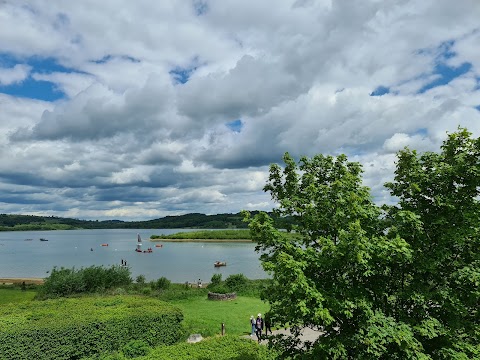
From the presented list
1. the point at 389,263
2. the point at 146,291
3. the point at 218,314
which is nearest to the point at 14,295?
the point at 146,291

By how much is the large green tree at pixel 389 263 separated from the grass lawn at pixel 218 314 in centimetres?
1691

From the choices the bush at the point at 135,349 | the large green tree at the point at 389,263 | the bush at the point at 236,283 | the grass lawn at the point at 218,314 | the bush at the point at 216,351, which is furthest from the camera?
the bush at the point at 236,283

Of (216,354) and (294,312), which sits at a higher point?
(294,312)

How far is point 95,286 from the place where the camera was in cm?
4200

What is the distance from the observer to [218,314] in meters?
33.1

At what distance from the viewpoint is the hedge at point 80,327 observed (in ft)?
62.9

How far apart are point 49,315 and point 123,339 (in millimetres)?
4747

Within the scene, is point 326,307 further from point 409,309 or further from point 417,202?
point 417,202

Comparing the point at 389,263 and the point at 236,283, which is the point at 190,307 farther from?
the point at 389,263

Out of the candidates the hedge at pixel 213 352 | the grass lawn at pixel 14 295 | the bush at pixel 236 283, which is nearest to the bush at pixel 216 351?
the hedge at pixel 213 352

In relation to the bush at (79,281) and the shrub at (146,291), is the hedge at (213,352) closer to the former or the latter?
the bush at (79,281)

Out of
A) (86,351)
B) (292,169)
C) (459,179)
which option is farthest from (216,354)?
(459,179)

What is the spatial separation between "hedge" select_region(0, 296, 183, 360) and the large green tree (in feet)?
43.3

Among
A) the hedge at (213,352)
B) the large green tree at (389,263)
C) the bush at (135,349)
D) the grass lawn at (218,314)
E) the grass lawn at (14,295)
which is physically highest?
the large green tree at (389,263)
